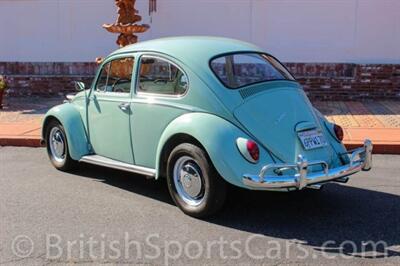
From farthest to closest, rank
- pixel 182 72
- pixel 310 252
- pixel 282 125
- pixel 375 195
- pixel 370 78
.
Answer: pixel 370 78
pixel 375 195
pixel 182 72
pixel 282 125
pixel 310 252

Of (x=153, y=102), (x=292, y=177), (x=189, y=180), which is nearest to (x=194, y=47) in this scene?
(x=153, y=102)

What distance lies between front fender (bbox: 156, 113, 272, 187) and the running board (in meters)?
0.70

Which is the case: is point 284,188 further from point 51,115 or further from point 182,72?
point 51,115

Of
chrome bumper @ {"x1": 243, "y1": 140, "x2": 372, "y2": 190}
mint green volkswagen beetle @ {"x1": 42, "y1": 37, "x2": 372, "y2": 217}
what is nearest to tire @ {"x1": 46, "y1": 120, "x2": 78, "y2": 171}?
mint green volkswagen beetle @ {"x1": 42, "y1": 37, "x2": 372, "y2": 217}

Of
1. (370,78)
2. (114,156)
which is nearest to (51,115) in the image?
(114,156)

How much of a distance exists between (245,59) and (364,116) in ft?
16.9

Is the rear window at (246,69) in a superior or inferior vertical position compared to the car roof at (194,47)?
inferior

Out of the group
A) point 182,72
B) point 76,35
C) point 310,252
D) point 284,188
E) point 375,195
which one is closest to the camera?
point 310,252

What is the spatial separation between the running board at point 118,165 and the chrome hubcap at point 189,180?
1.20 ft

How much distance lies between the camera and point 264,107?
17.0 ft

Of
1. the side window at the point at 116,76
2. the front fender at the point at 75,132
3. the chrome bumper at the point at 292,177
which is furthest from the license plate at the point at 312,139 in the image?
the front fender at the point at 75,132

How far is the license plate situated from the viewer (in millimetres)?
5088

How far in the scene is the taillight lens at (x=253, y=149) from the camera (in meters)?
4.81

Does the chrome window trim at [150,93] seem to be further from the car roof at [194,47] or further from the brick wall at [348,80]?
the brick wall at [348,80]
